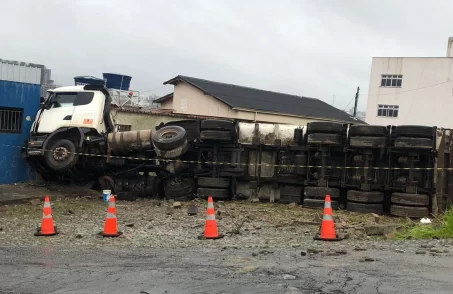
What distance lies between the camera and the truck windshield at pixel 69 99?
1381 cm

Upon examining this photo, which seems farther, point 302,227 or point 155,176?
point 155,176

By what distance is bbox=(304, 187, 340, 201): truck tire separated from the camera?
11961mm

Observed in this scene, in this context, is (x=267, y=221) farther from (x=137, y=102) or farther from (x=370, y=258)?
(x=137, y=102)

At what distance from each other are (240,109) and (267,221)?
20.3 meters

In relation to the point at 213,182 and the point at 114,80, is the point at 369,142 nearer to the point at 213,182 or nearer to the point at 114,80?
the point at 213,182

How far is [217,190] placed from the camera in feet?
42.3

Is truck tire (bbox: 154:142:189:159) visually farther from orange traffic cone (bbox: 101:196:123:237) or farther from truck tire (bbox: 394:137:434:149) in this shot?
truck tire (bbox: 394:137:434:149)

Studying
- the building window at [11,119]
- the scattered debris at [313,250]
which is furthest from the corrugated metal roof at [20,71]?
the scattered debris at [313,250]

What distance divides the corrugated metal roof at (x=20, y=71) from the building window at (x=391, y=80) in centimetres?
4376

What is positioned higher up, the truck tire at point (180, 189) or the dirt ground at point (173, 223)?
the truck tire at point (180, 189)

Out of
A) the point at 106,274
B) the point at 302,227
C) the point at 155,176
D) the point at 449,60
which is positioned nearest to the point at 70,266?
the point at 106,274

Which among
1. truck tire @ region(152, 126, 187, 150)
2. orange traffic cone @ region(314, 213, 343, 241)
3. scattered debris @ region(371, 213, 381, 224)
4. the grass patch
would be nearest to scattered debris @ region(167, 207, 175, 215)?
truck tire @ region(152, 126, 187, 150)

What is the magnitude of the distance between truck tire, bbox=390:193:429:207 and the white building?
4288cm

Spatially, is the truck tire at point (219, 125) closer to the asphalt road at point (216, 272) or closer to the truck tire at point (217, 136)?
the truck tire at point (217, 136)
